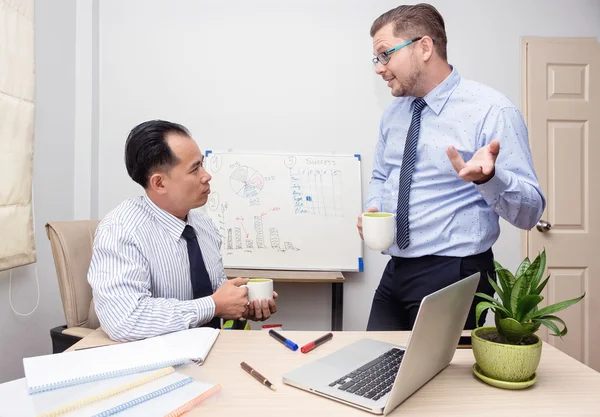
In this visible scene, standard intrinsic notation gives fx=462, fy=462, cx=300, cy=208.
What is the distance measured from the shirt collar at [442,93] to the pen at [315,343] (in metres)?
0.84

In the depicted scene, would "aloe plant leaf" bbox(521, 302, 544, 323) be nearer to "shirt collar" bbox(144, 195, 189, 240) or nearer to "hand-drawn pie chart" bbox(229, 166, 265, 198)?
"shirt collar" bbox(144, 195, 189, 240)

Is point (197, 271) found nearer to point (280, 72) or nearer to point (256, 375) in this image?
point (256, 375)

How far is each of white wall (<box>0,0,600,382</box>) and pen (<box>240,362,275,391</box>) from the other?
82.9 inches

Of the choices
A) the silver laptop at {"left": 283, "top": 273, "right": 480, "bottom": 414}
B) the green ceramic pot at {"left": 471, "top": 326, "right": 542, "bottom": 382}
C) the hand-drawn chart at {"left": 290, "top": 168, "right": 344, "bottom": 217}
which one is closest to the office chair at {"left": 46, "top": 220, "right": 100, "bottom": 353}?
the silver laptop at {"left": 283, "top": 273, "right": 480, "bottom": 414}

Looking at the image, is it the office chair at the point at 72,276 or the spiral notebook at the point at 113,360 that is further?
the office chair at the point at 72,276

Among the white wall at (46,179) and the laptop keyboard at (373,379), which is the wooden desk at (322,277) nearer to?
the white wall at (46,179)

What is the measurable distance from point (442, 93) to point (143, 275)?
1133 millimetres

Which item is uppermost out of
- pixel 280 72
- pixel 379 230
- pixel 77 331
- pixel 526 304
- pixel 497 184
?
pixel 280 72

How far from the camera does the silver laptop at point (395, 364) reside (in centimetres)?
82

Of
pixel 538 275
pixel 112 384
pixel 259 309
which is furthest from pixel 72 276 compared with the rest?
pixel 538 275

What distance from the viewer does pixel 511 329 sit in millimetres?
968

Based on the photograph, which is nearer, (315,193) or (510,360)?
(510,360)

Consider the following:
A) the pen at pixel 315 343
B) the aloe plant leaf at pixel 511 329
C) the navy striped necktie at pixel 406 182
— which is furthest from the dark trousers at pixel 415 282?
the aloe plant leaf at pixel 511 329

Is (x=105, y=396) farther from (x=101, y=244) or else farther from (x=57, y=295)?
(x=57, y=295)
